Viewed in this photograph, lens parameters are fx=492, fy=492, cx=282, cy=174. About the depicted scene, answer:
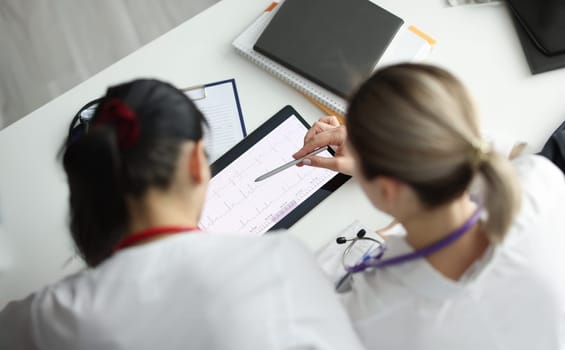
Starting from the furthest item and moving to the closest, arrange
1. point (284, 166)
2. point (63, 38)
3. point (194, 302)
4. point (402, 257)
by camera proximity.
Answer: point (63, 38) < point (284, 166) < point (402, 257) < point (194, 302)

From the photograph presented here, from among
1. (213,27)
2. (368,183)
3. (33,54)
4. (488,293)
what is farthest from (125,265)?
(33,54)

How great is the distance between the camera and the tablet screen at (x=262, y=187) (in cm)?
95

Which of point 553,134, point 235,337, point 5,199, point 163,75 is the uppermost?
point 163,75

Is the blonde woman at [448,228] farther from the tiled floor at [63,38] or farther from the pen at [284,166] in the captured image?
the tiled floor at [63,38]

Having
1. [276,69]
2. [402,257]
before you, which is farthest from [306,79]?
[402,257]

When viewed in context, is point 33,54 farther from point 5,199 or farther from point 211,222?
point 211,222

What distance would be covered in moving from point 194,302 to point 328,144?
485mm

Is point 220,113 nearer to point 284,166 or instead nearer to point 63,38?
point 284,166

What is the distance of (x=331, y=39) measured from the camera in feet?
3.33

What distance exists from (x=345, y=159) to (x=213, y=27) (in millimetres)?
420

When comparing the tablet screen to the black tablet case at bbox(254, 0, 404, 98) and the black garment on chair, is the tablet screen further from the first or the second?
the black garment on chair

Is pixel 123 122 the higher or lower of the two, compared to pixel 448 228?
higher

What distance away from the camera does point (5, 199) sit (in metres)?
0.96

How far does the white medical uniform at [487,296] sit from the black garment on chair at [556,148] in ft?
0.82
